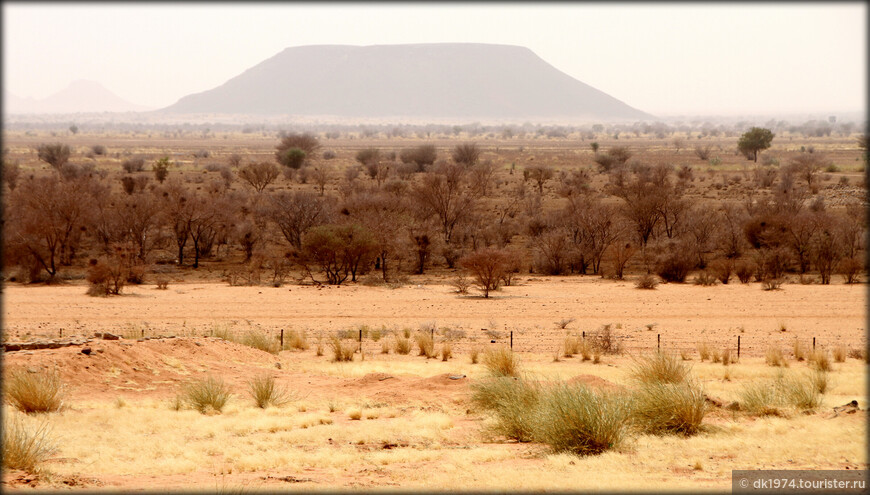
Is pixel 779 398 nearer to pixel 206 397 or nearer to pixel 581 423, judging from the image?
pixel 581 423

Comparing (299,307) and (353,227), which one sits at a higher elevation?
(353,227)

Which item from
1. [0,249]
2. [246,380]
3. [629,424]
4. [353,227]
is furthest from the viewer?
[353,227]

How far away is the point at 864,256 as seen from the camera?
136ft

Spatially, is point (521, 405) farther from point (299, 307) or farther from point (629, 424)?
point (299, 307)

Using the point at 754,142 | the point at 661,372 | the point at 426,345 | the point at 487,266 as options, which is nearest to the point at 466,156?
the point at 754,142

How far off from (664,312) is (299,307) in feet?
48.2

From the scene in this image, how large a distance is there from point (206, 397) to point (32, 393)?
3392 mm

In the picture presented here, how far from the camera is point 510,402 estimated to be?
52.8 ft

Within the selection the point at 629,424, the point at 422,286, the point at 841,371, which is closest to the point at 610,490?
the point at 629,424

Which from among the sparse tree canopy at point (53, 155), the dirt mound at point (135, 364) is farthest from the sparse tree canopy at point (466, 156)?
the dirt mound at point (135, 364)

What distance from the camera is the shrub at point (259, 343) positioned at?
989 inches

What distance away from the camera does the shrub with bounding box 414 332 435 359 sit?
25.1 meters

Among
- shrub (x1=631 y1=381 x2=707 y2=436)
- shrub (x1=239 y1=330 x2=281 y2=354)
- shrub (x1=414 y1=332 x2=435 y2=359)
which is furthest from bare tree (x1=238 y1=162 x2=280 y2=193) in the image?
shrub (x1=631 y1=381 x2=707 y2=436)

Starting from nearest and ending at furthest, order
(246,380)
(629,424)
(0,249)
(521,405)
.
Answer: (629,424) < (521,405) < (246,380) < (0,249)
